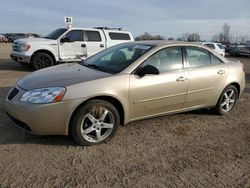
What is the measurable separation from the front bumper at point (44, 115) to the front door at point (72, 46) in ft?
23.8

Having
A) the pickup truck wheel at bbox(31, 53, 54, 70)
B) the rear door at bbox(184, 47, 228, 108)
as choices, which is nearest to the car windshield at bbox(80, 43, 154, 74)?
the rear door at bbox(184, 47, 228, 108)

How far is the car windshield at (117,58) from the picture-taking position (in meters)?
4.18

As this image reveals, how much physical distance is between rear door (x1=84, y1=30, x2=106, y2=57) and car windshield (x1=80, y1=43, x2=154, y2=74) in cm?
626

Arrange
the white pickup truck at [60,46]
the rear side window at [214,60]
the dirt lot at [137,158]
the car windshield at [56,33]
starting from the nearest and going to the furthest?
the dirt lot at [137,158] < the rear side window at [214,60] < the white pickup truck at [60,46] < the car windshield at [56,33]

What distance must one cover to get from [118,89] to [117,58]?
3.09 ft

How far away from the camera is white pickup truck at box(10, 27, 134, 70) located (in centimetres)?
1007

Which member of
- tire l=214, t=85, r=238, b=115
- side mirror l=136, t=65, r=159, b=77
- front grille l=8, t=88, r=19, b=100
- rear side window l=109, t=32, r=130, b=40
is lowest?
tire l=214, t=85, r=238, b=115

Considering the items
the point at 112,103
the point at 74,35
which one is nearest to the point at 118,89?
the point at 112,103

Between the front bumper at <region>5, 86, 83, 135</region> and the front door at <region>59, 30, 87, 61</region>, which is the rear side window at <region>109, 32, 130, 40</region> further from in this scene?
the front bumper at <region>5, 86, 83, 135</region>

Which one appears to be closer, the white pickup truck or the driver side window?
the driver side window

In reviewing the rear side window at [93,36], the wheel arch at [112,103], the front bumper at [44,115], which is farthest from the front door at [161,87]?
the rear side window at [93,36]

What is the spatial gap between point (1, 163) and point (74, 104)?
114cm

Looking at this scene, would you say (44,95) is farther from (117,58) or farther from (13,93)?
(117,58)

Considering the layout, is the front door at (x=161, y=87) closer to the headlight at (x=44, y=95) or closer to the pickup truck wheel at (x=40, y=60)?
the headlight at (x=44, y=95)
